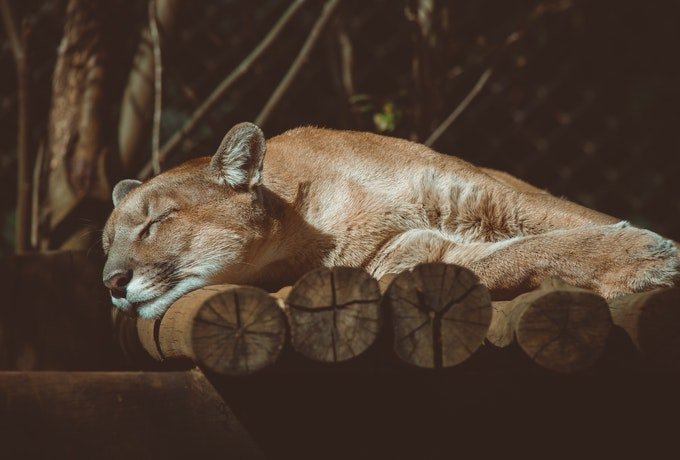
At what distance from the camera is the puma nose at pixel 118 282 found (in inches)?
119

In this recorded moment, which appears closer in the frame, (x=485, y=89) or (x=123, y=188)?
(x=123, y=188)

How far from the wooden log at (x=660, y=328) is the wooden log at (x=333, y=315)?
0.61m

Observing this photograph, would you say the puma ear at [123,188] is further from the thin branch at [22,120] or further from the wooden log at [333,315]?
the wooden log at [333,315]

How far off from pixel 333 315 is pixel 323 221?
1.09 meters

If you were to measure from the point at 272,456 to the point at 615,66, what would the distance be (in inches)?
165

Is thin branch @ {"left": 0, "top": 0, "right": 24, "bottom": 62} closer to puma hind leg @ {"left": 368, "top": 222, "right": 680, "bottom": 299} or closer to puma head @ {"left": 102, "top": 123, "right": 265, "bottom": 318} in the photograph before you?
puma head @ {"left": 102, "top": 123, "right": 265, "bottom": 318}

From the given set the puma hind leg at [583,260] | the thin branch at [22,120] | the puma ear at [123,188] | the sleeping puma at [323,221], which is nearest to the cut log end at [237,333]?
the sleeping puma at [323,221]

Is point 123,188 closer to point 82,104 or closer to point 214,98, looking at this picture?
point 82,104

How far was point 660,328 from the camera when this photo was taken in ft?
7.59

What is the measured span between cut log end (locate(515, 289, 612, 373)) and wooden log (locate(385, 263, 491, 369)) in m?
0.10

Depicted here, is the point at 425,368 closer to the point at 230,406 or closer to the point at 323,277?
the point at 323,277

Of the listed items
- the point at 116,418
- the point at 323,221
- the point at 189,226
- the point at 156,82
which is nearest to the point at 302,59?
the point at 156,82

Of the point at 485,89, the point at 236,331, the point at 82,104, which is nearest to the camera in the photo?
the point at 236,331

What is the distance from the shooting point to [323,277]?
2.24 metres
